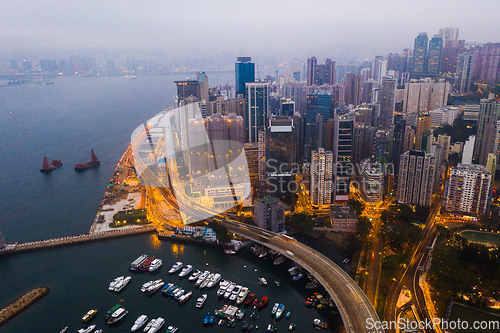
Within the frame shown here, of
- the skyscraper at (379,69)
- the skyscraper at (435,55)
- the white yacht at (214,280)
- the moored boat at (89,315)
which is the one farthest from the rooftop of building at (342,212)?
the skyscraper at (379,69)

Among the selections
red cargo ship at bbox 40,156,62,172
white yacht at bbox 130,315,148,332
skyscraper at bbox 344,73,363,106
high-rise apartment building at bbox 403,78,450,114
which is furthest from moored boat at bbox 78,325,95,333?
skyscraper at bbox 344,73,363,106

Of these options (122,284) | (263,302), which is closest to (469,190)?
(263,302)

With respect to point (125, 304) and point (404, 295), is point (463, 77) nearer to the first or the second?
point (404, 295)

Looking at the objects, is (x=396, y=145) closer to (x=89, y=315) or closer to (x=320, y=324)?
(x=320, y=324)

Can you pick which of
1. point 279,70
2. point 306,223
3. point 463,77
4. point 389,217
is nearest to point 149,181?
point 306,223

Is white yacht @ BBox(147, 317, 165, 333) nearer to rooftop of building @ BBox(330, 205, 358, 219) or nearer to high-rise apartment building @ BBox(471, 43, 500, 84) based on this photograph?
rooftop of building @ BBox(330, 205, 358, 219)
